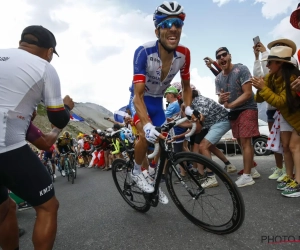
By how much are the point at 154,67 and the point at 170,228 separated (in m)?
1.95

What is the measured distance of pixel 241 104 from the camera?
3.96m

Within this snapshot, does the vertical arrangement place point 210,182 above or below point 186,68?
below

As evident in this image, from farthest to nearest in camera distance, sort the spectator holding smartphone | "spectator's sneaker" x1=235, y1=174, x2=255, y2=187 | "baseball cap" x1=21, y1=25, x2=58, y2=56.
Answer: the spectator holding smartphone, "spectator's sneaker" x1=235, y1=174, x2=255, y2=187, "baseball cap" x1=21, y1=25, x2=58, y2=56

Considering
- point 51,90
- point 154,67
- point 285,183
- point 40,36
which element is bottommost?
point 285,183

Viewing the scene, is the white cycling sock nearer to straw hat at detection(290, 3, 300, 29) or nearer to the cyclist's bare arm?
the cyclist's bare arm

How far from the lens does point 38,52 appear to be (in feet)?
6.09

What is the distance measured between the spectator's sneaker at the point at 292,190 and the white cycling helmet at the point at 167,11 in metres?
2.68

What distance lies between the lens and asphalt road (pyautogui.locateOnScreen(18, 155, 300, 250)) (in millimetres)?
2172

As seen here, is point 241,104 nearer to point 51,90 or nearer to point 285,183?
point 285,183

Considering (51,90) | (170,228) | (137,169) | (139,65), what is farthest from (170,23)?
(170,228)

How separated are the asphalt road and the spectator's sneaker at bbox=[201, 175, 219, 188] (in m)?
0.48

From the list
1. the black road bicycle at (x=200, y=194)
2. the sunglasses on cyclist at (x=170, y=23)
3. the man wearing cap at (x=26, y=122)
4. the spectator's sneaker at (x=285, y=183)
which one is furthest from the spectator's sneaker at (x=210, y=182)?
the sunglasses on cyclist at (x=170, y=23)

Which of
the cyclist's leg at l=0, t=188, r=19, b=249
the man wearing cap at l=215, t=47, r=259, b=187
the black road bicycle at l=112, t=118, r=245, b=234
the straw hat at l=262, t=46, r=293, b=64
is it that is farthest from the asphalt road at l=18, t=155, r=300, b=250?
the straw hat at l=262, t=46, r=293, b=64

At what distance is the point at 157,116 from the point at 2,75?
2114 mm
